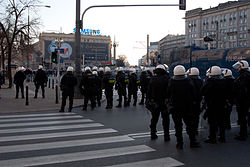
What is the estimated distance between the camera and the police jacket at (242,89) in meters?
7.28

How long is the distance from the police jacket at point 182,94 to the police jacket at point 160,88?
566mm

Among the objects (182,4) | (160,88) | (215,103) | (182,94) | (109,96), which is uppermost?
(182,4)

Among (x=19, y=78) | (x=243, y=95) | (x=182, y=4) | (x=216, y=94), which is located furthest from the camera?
(x=182, y=4)

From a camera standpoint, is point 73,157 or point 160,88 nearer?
point 73,157

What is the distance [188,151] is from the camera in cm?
607

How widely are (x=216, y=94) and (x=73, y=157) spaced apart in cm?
363

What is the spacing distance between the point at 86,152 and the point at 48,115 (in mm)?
5352

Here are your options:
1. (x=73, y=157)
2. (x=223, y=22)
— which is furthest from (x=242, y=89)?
(x=223, y=22)

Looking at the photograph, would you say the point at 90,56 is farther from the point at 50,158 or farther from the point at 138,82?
the point at 50,158

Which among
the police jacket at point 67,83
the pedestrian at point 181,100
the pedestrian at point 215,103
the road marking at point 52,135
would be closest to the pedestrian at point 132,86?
the police jacket at point 67,83

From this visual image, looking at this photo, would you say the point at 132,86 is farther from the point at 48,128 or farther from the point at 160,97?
the point at 160,97

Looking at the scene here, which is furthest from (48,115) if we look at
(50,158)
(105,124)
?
(50,158)

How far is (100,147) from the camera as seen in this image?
20.6ft

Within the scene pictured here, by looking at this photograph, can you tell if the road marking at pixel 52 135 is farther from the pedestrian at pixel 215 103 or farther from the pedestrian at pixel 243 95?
the pedestrian at pixel 243 95
